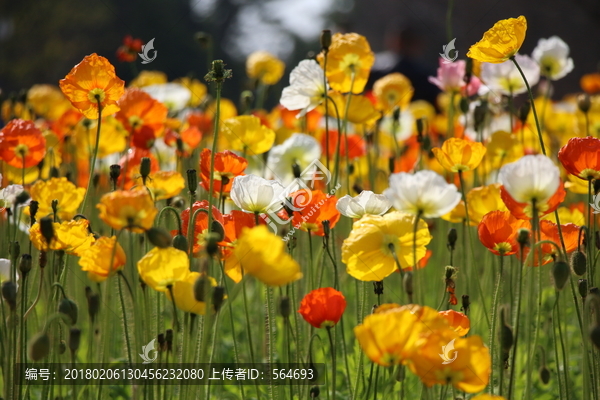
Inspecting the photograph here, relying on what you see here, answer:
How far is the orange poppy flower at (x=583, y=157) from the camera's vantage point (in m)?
1.42

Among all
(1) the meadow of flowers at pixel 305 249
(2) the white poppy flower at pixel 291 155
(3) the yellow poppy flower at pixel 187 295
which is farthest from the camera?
(2) the white poppy flower at pixel 291 155

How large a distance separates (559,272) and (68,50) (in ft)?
38.6

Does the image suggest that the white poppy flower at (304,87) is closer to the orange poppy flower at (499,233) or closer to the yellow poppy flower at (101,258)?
the orange poppy flower at (499,233)

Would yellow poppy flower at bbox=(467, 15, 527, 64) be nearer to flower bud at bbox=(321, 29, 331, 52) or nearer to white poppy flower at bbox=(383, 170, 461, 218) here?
flower bud at bbox=(321, 29, 331, 52)

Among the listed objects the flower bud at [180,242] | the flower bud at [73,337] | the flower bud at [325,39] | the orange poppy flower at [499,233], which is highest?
the flower bud at [325,39]

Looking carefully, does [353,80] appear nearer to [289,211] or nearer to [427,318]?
[289,211]

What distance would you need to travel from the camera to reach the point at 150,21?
12.7 metres

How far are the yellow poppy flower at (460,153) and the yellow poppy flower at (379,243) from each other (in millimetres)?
295

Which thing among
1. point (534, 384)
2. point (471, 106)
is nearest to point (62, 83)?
point (534, 384)

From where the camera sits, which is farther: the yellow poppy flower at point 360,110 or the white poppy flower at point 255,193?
the yellow poppy flower at point 360,110

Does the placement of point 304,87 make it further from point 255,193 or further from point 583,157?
point 583,157

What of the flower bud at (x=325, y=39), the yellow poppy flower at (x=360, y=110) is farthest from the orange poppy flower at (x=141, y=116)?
the flower bud at (x=325, y=39)

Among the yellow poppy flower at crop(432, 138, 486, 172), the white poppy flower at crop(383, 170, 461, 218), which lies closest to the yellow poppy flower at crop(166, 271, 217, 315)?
the white poppy flower at crop(383, 170, 461, 218)

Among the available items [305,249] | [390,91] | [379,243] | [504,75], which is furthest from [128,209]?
[390,91]
